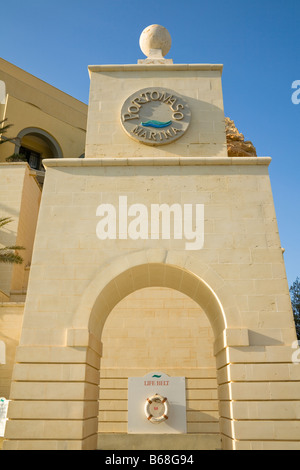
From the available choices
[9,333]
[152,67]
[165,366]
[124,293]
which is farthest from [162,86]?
[9,333]

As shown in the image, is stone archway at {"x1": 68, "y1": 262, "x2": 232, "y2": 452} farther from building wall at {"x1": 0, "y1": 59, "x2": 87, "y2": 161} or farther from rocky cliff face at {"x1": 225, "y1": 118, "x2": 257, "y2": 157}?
building wall at {"x1": 0, "y1": 59, "x2": 87, "y2": 161}

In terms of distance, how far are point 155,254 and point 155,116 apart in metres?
5.18

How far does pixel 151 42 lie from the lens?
1467 cm

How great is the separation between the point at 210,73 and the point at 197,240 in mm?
6711

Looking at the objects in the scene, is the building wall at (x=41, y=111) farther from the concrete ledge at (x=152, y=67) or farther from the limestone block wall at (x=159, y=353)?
the concrete ledge at (x=152, y=67)

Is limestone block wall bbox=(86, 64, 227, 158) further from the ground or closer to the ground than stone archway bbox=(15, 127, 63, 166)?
closer to the ground

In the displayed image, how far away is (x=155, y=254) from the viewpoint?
1031cm

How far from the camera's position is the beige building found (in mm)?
8797

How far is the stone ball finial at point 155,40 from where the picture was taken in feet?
48.1

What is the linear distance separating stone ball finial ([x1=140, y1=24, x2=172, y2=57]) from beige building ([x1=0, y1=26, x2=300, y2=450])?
0.18ft

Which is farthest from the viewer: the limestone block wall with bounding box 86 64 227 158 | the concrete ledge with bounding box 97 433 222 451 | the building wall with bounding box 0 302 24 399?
the building wall with bounding box 0 302 24 399

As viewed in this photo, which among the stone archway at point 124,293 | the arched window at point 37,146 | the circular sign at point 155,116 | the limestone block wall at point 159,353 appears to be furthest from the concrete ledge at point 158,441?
the arched window at point 37,146

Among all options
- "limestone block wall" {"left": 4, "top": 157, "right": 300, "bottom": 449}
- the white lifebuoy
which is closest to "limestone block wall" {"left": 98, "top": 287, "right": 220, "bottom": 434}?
the white lifebuoy

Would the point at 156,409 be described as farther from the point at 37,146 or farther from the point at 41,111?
the point at 41,111
